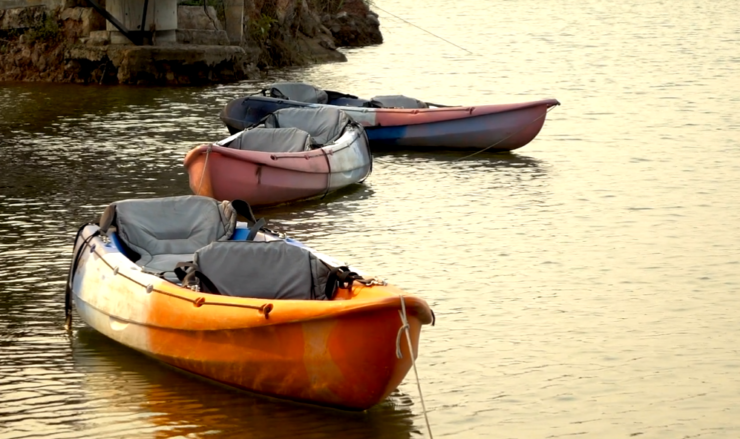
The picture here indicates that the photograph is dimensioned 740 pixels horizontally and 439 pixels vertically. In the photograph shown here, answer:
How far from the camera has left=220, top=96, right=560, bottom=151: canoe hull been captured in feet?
64.0

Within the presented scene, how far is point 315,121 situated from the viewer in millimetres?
17922

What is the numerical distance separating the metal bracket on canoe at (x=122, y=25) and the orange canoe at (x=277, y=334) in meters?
18.6

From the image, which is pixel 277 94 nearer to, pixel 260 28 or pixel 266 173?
pixel 266 173

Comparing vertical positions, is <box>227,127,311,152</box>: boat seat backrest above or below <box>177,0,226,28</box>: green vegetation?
above

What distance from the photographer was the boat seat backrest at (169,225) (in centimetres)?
1055

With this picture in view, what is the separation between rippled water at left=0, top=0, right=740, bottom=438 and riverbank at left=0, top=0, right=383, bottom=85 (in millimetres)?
781

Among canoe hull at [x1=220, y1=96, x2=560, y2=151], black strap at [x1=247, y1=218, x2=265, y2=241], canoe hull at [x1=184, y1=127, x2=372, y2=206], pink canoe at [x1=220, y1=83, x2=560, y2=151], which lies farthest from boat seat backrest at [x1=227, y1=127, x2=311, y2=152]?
black strap at [x1=247, y1=218, x2=265, y2=241]

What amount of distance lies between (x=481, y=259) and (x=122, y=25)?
16.7m

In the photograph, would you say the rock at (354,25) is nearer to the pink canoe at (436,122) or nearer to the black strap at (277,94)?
the black strap at (277,94)

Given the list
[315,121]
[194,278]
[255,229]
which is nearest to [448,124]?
[315,121]

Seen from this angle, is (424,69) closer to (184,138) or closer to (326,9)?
(326,9)

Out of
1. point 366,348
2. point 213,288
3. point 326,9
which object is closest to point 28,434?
point 213,288

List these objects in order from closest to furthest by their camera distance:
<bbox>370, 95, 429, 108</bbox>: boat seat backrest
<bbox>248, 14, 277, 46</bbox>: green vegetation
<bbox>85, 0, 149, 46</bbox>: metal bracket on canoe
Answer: <bbox>370, 95, 429, 108</bbox>: boat seat backrest
<bbox>85, 0, 149, 46</bbox>: metal bracket on canoe
<bbox>248, 14, 277, 46</bbox>: green vegetation

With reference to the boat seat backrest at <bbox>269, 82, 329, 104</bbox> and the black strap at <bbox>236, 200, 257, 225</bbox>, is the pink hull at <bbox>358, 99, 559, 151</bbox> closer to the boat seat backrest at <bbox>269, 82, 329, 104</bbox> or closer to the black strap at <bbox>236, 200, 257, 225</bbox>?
the boat seat backrest at <bbox>269, 82, 329, 104</bbox>
